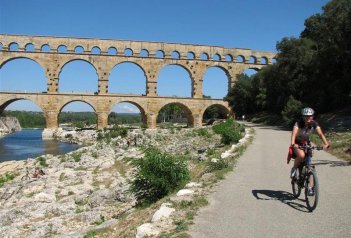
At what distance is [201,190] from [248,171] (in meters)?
2.43

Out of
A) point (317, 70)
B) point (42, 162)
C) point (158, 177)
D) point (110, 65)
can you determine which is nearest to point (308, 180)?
point (158, 177)

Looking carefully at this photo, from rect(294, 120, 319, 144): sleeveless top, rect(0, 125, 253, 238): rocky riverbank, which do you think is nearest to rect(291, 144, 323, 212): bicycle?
rect(294, 120, 319, 144): sleeveless top

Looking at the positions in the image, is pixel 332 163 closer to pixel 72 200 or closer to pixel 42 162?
pixel 72 200

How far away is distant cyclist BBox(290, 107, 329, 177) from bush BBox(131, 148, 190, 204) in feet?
9.40

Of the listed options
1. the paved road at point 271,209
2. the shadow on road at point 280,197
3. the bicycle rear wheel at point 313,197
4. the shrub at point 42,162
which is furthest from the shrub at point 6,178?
the bicycle rear wheel at point 313,197

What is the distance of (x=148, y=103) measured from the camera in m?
50.8

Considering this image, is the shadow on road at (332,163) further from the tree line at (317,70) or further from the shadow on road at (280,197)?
the tree line at (317,70)

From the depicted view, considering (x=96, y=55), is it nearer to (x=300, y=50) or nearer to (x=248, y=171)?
(x=300, y=50)

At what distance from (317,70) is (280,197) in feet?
72.4

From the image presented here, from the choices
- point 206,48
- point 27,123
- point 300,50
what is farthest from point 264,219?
point 27,123

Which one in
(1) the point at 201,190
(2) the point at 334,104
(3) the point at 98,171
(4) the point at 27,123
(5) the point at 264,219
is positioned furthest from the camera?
(4) the point at 27,123

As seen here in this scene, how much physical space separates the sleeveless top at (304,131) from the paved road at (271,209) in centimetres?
99

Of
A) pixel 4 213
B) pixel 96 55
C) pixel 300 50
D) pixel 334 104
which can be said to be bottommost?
pixel 4 213

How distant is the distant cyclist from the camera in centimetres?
625
